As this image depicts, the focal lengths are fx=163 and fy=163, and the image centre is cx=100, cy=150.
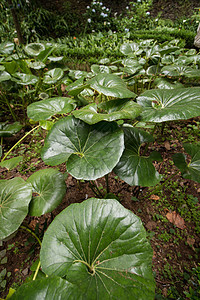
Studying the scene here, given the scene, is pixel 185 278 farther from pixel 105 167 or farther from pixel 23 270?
pixel 23 270

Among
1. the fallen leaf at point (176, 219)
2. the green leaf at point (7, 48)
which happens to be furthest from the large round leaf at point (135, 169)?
the green leaf at point (7, 48)

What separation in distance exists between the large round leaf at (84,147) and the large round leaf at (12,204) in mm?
239

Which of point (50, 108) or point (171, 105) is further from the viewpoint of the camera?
point (50, 108)

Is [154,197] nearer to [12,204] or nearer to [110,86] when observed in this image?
[110,86]

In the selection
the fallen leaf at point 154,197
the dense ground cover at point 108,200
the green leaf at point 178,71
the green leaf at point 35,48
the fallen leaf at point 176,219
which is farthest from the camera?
the green leaf at point 35,48

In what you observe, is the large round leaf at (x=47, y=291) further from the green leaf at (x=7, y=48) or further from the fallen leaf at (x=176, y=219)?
the green leaf at (x=7, y=48)

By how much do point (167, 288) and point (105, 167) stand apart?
87 centimetres

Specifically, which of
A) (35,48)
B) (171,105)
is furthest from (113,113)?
(35,48)

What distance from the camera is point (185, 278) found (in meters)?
1.04

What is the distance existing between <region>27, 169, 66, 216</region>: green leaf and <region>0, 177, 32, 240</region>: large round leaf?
12 cm

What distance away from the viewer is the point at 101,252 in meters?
0.70

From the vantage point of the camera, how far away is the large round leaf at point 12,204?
0.87 metres

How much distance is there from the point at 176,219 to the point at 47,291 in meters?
1.14

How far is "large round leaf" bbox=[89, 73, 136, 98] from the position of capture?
38.2 inches
